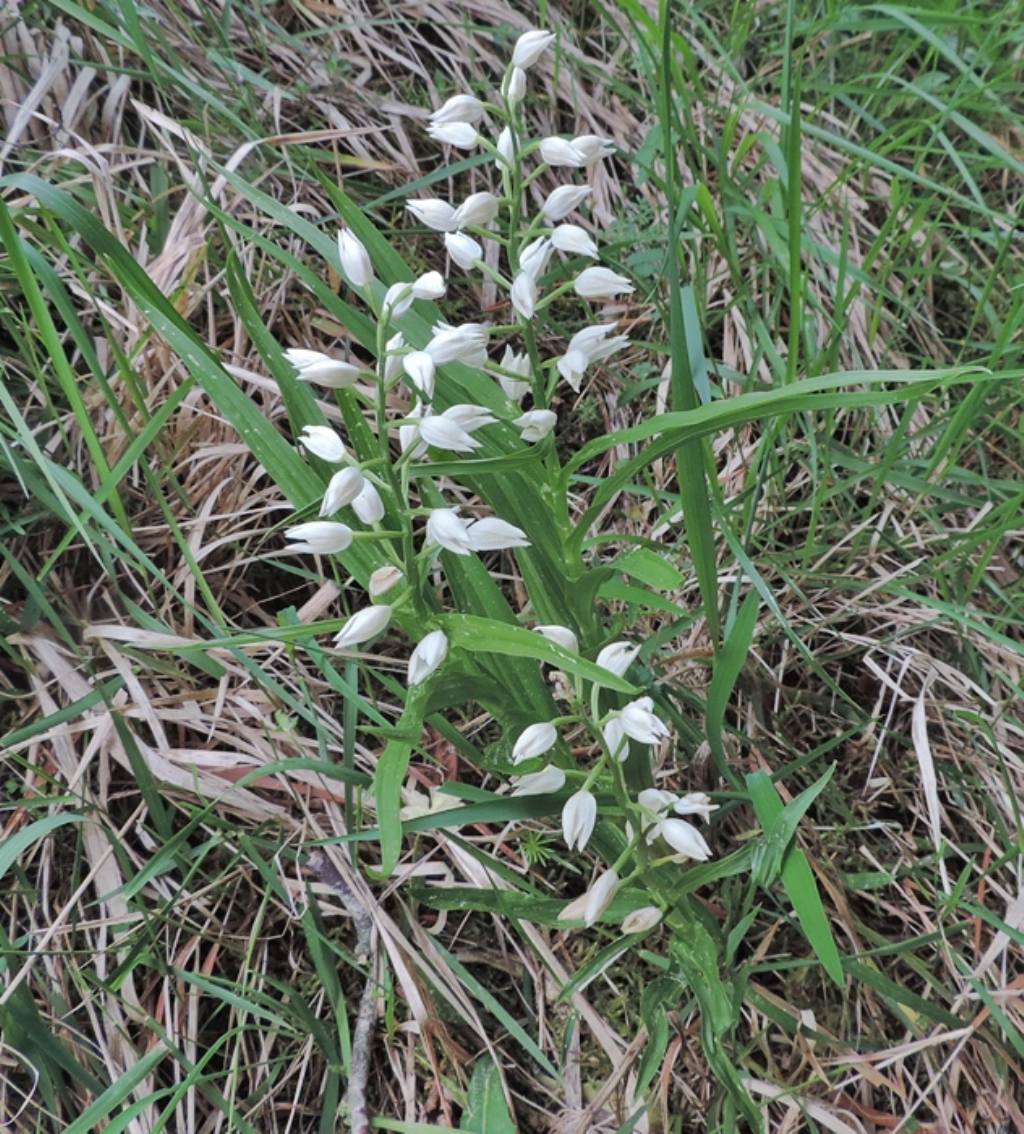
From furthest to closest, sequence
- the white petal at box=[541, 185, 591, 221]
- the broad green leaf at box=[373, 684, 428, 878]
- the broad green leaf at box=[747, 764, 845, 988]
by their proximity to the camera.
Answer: the white petal at box=[541, 185, 591, 221], the broad green leaf at box=[747, 764, 845, 988], the broad green leaf at box=[373, 684, 428, 878]

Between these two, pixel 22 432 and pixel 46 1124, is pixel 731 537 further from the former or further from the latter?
pixel 46 1124

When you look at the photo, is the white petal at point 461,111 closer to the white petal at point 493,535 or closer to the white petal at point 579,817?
the white petal at point 493,535

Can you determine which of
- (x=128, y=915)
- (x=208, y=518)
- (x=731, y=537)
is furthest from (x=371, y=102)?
(x=128, y=915)

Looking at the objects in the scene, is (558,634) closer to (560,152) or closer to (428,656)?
(428,656)

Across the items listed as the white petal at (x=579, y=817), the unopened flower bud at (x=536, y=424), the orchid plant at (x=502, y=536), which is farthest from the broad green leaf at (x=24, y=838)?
the unopened flower bud at (x=536, y=424)

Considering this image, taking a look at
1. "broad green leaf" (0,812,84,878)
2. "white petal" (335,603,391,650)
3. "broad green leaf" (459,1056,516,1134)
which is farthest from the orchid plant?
"broad green leaf" (0,812,84,878)

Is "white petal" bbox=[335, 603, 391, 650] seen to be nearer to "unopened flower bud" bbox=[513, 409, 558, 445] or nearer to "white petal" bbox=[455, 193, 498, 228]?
"unopened flower bud" bbox=[513, 409, 558, 445]
